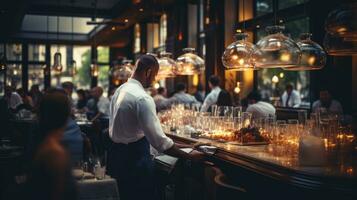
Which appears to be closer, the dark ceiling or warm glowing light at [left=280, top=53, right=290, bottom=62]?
warm glowing light at [left=280, top=53, right=290, bottom=62]

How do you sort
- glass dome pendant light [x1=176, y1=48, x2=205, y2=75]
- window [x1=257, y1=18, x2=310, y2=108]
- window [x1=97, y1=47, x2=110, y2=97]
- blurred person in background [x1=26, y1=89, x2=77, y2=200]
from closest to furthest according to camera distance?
blurred person in background [x1=26, y1=89, x2=77, y2=200] → glass dome pendant light [x1=176, y1=48, x2=205, y2=75] → window [x1=257, y1=18, x2=310, y2=108] → window [x1=97, y1=47, x2=110, y2=97]

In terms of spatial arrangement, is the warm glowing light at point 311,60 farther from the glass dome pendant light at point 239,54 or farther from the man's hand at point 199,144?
the man's hand at point 199,144

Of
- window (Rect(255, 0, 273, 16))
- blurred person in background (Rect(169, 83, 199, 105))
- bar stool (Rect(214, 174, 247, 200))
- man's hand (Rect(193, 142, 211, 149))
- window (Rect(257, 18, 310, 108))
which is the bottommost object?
bar stool (Rect(214, 174, 247, 200))

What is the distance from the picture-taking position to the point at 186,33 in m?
12.9

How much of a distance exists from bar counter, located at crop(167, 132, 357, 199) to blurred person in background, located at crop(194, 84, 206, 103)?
666 cm

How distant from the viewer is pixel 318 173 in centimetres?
306

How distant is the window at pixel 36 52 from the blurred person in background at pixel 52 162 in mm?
19985

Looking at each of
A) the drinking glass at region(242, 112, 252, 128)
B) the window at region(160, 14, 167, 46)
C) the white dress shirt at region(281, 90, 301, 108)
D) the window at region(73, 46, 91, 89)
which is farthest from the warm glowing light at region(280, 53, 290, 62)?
the window at region(73, 46, 91, 89)

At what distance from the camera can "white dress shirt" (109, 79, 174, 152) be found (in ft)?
11.7

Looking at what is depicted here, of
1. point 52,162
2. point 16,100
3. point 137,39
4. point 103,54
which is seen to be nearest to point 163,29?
point 137,39

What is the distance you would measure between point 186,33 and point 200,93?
2.22 meters

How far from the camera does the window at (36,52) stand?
2105 centimetres

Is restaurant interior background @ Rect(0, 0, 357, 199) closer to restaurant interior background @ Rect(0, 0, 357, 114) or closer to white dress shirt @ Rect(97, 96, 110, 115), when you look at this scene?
restaurant interior background @ Rect(0, 0, 357, 114)

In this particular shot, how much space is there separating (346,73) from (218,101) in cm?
233
